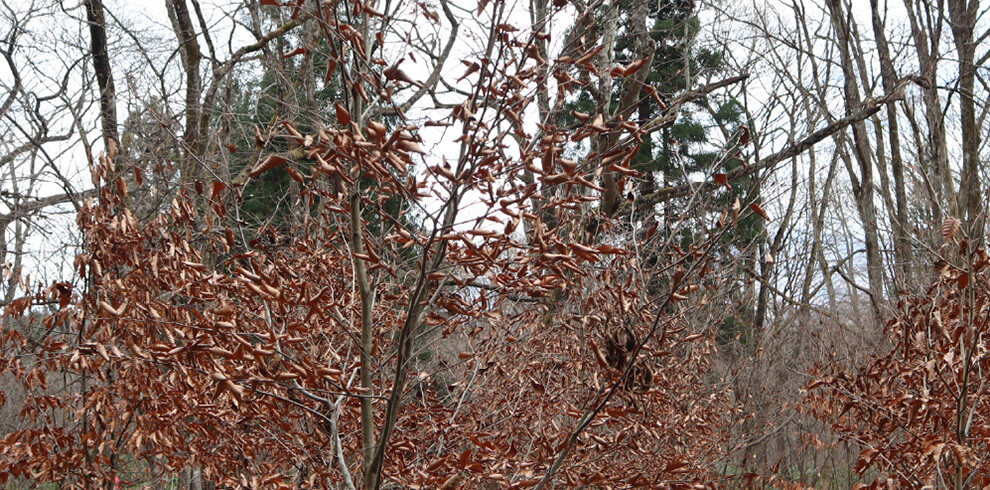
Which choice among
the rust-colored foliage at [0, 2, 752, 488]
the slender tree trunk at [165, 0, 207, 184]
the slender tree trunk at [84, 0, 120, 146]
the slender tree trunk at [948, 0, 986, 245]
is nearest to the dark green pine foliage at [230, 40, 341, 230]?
the slender tree trunk at [165, 0, 207, 184]

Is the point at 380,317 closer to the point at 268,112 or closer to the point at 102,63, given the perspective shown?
the point at 102,63

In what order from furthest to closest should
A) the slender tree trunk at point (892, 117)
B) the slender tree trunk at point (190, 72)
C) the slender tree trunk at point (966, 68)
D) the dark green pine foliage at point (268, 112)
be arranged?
the slender tree trunk at point (892, 117) < the slender tree trunk at point (966, 68) < the slender tree trunk at point (190, 72) < the dark green pine foliage at point (268, 112)

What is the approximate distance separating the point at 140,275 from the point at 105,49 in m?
4.64

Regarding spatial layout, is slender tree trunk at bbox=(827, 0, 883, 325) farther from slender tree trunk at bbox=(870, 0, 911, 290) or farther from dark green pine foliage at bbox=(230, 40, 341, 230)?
dark green pine foliage at bbox=(230, 40, 341, 230)

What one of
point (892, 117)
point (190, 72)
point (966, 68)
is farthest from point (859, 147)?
point (190, 72)

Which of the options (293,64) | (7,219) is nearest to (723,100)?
(293,64)

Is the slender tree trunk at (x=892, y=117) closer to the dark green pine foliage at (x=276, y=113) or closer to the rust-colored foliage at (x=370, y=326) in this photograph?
the rust-colored foliage at (x=370, y=326)

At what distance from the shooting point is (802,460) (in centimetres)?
852

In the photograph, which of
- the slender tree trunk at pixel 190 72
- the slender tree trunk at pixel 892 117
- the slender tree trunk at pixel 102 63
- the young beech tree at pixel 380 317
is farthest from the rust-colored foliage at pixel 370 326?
the slender tree trunk at pixel 892 117

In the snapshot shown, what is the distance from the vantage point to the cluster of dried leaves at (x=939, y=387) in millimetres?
3318

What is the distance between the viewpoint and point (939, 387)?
3.95m

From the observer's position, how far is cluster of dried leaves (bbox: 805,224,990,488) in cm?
332

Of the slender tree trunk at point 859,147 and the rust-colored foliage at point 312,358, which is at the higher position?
the slender tree trunk at point 859,147

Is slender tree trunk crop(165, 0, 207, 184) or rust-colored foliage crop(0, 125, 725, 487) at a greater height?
slender tree trunk crop(165, 0, 207, 184)
